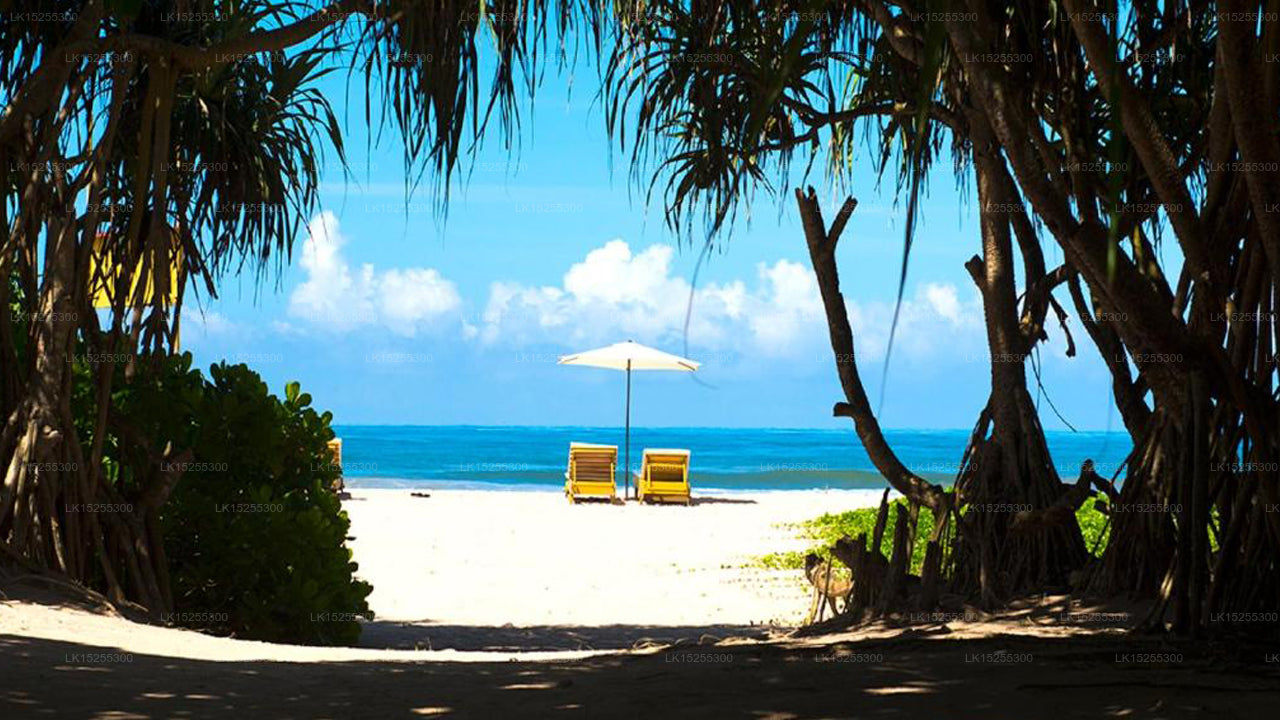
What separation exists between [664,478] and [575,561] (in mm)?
6273

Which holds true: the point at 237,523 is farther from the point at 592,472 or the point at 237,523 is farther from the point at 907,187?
the point at 592,472

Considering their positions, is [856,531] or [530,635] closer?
[530,635]

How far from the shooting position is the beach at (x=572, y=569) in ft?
23.6

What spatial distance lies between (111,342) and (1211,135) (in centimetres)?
421

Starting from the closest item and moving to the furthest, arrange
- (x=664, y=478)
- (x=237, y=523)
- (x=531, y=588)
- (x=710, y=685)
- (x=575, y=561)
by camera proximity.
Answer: (x=710, y=685), (x=237, y=523), (x=531, y=588), (x=575, y=561), (x=664, y=478)

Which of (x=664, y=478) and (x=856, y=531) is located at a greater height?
(x=664, y=478)

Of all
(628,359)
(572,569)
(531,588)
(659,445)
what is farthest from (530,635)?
(659,445)

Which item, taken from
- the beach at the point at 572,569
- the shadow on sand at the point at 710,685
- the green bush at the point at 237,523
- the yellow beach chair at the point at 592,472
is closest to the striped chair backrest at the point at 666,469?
the yellow beach chair at the point at 592,472

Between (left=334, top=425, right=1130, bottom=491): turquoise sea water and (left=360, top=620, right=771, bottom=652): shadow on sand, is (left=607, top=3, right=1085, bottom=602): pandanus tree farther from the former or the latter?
(left=334, top=425, right=1130, bottom=491): turquoise sea water

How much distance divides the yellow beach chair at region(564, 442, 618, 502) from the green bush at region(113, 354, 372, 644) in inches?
391

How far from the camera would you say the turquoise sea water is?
33594 mm

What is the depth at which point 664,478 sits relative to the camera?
16.2 m

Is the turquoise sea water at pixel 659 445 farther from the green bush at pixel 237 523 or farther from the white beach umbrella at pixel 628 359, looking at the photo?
the green bush at pixel 237 523

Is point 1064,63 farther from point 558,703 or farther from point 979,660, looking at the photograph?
point 558,703
